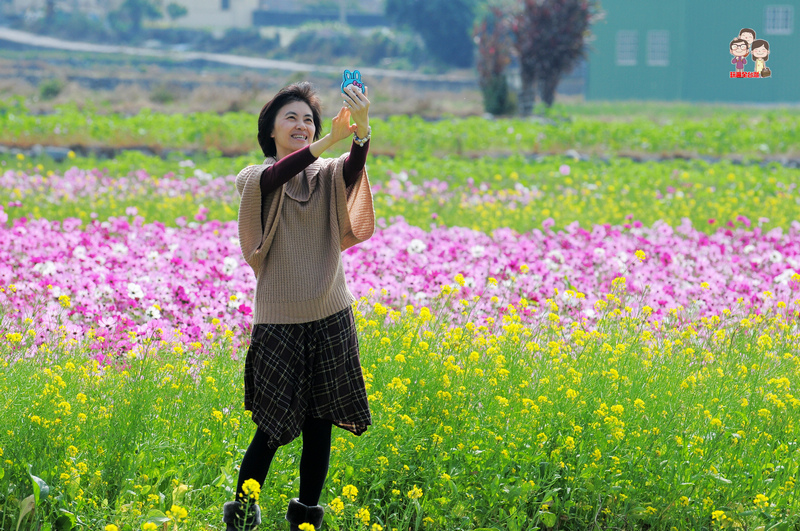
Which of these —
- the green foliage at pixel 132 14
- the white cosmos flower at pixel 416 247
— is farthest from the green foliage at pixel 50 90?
the green foliage at pixel 132 14

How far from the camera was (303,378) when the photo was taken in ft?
8.98

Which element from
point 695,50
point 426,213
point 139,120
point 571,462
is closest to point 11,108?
point 139,120

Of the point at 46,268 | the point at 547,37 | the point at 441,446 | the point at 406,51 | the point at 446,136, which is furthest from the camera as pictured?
the point at 406,51

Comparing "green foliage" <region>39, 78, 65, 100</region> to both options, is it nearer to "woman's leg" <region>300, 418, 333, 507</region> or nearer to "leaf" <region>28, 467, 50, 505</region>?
"leaf" <region>28, 467, 50, 505</region>

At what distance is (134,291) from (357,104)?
2.47 metres

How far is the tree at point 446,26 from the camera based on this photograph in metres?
46.2

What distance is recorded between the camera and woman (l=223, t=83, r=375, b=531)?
105 inches

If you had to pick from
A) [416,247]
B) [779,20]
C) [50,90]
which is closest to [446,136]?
[416,247]

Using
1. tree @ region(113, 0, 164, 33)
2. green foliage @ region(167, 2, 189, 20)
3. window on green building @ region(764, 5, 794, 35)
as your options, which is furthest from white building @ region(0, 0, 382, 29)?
window on green building @ region(764, 5, 794, 35)

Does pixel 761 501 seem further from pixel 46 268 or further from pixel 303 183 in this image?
pixel 46 268

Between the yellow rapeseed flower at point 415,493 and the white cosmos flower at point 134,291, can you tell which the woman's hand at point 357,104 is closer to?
the yellow rapeseed flower at point 415,493

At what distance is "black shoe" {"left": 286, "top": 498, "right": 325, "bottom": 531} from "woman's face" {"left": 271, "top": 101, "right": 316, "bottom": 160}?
3.79 feet

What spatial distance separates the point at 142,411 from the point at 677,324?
3.06m

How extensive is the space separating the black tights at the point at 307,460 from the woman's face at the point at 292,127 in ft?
2.97
